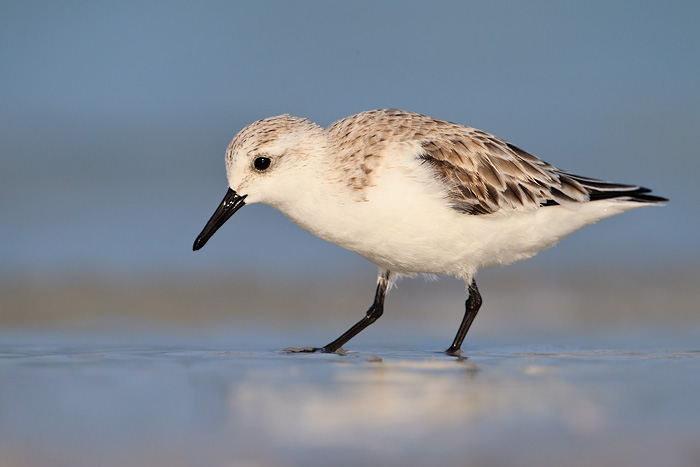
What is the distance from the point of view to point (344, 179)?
5645 mm

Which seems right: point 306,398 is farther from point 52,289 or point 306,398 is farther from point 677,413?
point 52,289

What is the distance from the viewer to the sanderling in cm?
564

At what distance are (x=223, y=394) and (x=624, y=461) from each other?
6.35 feet

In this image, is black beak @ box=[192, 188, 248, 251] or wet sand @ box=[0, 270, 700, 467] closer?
wet sand @ box=[0, 270, 700, 467]

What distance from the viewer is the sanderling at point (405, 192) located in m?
5.64

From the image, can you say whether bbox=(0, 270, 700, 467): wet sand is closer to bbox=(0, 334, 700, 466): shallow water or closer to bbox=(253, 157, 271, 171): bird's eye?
bbox=(0, 334, 700, 466): shallow water

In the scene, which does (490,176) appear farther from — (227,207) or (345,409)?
(345,409)

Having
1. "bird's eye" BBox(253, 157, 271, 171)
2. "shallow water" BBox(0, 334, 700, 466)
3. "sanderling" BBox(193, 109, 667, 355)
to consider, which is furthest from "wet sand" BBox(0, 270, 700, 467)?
"bird's eye" BBox(253, 157, 271, 171)

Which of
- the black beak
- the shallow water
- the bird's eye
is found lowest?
the shallow water

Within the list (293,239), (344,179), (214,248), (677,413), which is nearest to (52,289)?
(214,248)

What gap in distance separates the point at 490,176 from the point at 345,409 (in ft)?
9.42

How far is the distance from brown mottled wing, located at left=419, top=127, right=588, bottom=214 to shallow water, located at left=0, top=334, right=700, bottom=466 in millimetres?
1145

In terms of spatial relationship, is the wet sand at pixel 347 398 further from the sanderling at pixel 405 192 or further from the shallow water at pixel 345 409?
the sanderling at pixel 405 192

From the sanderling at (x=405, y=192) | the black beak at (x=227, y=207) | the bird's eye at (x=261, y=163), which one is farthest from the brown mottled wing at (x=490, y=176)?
the black beak at (x=227, y=207)
